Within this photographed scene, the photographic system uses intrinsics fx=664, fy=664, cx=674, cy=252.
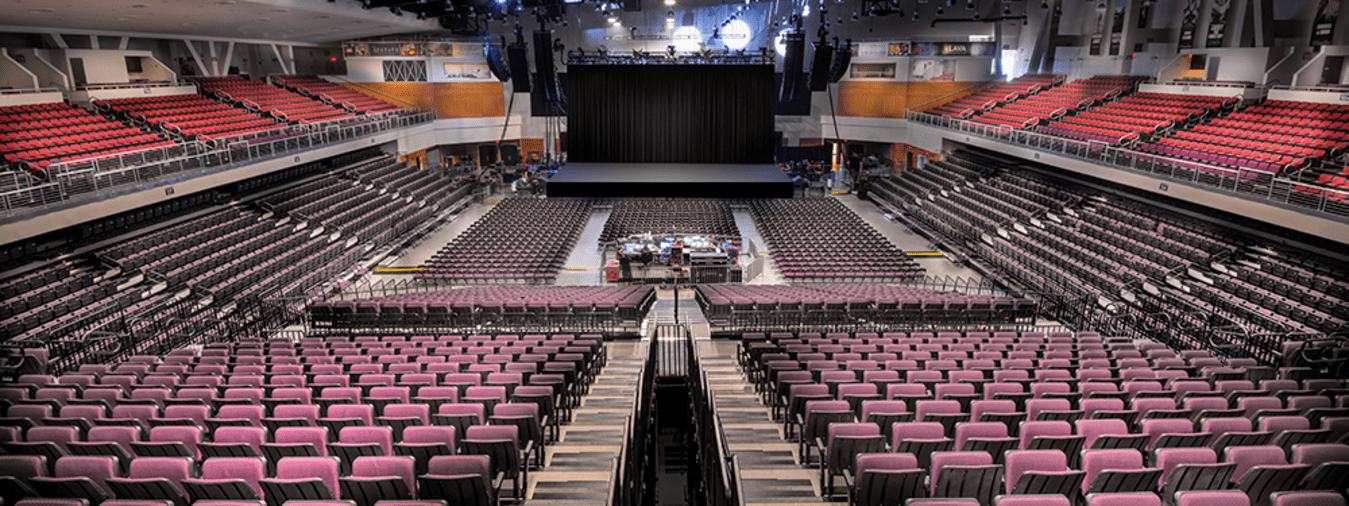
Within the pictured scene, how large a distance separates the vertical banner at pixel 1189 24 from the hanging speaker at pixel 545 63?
1003 inches

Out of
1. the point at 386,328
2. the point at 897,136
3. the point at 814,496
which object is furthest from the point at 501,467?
the point at 897,136

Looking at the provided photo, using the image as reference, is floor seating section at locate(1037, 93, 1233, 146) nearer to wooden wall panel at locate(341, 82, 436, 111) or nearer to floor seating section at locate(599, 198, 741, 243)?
floor seating section at locate(599, 198, 741, 243)

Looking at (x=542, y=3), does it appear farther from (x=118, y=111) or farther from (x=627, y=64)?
(x=118, y=111)

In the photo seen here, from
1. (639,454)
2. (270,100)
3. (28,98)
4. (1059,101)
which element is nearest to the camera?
(639,454)

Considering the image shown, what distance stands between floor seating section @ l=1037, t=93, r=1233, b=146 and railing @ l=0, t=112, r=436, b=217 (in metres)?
29.1

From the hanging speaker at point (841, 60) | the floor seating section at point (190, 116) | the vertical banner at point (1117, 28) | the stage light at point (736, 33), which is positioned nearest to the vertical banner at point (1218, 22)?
the vertical banner at point (1117, 28)

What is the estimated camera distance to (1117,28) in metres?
30.1

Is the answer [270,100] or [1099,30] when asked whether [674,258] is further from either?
[1099,30]

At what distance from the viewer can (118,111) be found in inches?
896

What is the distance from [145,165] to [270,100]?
1446 centimetres

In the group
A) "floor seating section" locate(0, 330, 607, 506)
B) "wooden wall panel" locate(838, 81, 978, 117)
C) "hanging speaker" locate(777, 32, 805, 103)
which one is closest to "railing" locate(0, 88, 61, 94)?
"floor seating section" locate(0, 330, 607, 506)

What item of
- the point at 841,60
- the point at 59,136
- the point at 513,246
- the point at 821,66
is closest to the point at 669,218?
the point at 513,246

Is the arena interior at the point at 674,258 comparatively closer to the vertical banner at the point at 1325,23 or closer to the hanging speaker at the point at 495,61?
the vertical banner at the point at 1325,23

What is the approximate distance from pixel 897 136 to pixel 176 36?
34.6m
